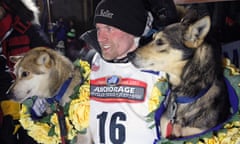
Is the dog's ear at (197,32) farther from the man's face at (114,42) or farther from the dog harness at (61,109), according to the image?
the dog harness at (61,109)

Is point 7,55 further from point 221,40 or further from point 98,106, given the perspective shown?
point 221,40

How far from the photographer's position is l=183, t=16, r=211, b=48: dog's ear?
1.44m

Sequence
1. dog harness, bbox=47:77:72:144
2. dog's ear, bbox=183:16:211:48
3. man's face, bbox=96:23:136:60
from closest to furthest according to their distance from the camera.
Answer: dog's ear, bbox=183:16:211:48
man's face, bbox=96:23:136:60
dog harness, bbox=47:77:72:144

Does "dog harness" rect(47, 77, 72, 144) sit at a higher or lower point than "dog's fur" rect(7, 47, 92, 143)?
lower

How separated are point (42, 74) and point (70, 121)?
23 centimetres

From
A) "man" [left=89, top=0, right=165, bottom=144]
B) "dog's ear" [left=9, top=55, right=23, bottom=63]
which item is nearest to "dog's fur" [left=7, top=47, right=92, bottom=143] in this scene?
"dog's ear" [left=9, top=55, right=23, bottom=63]

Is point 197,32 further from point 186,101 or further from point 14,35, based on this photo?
point 14,35

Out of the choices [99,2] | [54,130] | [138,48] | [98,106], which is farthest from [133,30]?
[54,130]

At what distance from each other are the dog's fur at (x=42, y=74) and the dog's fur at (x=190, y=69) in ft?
1.00

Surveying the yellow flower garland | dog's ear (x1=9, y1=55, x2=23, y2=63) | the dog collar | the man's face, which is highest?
the man's face

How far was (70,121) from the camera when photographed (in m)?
1.67

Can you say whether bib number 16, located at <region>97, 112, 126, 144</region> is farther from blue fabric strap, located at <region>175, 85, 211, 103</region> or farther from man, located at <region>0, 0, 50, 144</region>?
man, located at <region>0, 0, 50, 144</region>

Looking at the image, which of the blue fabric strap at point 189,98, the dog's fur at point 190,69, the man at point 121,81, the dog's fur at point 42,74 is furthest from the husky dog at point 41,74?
the blue fabric strap at point 189,98

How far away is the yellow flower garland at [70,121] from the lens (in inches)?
64.9
